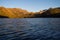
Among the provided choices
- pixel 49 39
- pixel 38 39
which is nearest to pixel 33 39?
pixel 38 39

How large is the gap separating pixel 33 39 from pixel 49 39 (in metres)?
2.80

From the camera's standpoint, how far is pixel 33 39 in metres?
23.2

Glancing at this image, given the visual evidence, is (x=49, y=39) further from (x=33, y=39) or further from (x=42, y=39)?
(x=33, y=39)

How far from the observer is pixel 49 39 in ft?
76.7

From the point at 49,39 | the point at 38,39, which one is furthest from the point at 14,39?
the point at 49,39

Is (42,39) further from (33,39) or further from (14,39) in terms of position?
(14,39)

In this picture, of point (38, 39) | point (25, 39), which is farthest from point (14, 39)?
point (38, 39)

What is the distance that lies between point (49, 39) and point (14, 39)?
6062 millimetres

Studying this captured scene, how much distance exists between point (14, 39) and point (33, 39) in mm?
3270

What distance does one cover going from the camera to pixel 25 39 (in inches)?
921

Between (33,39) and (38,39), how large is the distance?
2.84 feet

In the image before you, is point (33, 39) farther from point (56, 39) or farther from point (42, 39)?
point (56, 39)

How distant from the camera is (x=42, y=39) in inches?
915

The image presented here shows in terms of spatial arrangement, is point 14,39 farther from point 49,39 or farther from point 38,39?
point 49,39
